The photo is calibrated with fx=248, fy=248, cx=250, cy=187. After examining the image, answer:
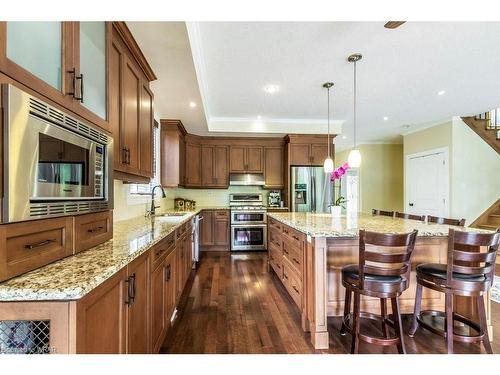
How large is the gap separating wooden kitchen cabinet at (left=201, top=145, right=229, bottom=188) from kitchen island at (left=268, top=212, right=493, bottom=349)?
9.91 ft

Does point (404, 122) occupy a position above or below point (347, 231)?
above

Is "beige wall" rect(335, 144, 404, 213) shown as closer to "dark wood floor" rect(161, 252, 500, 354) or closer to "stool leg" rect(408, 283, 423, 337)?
"dark wood floor" rect(161, 252, 500, 354)

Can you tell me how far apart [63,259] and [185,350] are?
4.16ft

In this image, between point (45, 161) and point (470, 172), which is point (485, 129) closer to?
point (470, 172)

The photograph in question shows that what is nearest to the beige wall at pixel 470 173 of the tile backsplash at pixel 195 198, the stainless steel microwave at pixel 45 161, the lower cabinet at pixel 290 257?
the tile backsplash at pixel 195 198

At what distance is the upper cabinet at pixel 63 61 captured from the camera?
33.8 inches

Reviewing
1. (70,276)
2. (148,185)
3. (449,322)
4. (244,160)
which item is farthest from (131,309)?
(244,160)

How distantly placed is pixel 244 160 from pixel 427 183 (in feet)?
13.6

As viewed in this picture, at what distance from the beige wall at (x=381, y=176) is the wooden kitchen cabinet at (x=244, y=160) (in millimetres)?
3636

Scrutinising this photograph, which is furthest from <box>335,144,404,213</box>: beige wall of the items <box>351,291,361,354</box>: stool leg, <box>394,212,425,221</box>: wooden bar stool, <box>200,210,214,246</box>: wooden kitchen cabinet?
<box>351,291,361,354</box>: stool leg

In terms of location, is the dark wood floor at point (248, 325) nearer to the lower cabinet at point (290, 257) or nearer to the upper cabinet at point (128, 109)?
the lower cabinet at point (290, 257)

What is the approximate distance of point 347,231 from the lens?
196cm
